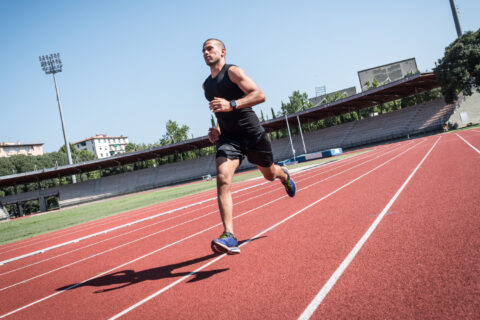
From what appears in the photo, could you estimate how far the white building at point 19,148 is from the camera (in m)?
98.4

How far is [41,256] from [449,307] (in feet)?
25.7

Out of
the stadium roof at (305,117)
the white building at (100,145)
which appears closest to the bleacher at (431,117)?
the stadium roof at (305,117)

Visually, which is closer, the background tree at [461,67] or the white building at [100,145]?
the background tree at [461,67]

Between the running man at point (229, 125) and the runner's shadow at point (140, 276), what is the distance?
1.41 ft

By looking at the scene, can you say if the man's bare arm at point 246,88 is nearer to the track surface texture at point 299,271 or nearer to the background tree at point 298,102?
the track surface texture at point 299,271

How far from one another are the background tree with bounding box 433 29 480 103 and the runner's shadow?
38.7 meters

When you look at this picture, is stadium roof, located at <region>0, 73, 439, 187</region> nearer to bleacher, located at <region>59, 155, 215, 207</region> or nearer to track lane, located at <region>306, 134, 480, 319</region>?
bleacher, located at <region>59, 155, 215, 207</region>

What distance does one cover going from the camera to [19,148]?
10262cm

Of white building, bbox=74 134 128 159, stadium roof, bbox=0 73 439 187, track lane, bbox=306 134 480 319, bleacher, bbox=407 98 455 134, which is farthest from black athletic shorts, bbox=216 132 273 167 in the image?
white building, bbox=74 134 128 159

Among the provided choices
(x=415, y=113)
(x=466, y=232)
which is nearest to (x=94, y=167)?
(x=415, y=113)

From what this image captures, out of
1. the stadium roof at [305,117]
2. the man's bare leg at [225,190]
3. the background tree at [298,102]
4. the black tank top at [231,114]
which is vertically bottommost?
the man's bare leg at [225,190]

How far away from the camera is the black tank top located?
3697 millimetres

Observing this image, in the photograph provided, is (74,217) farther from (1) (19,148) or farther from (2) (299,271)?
(1) (19,148)

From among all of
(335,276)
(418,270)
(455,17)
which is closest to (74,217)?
(335,276)
